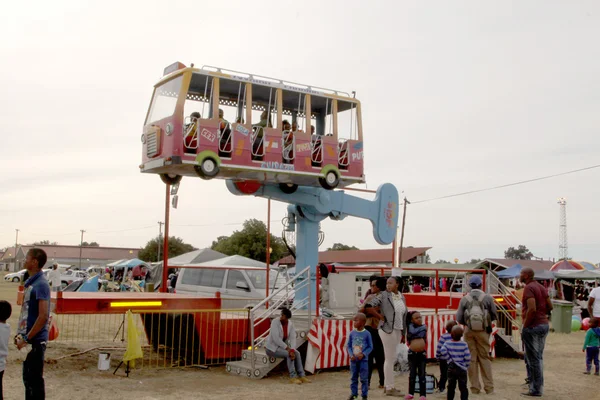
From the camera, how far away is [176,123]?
1166 cm

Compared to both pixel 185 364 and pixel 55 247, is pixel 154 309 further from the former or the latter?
pixel 55 247

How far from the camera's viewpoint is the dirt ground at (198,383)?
9734 mm

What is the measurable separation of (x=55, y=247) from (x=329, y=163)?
4853 inches

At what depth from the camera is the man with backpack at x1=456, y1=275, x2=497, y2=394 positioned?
9.97 metres

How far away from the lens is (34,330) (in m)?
6.47

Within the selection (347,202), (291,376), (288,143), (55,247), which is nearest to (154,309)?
(291,376)

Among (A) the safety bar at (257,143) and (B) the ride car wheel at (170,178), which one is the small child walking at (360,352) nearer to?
(A) the safety bar at (257,143)

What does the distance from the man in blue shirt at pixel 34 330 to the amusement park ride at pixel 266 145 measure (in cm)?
509

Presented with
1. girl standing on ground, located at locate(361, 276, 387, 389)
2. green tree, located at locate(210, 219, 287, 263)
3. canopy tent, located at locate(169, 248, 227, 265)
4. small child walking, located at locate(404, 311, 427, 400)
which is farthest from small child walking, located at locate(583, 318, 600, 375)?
green tree, located at locate(210, 219, 287, 263)

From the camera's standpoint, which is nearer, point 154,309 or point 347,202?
point 154,309

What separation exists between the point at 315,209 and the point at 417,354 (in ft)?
16.5

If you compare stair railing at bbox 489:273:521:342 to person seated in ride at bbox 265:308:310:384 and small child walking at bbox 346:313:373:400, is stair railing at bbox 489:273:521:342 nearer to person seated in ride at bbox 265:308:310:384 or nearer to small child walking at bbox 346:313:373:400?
person seated in ride at bbox 265:308:310:384

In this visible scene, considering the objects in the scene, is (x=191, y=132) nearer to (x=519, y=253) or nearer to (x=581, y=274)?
(x=581, y=274)

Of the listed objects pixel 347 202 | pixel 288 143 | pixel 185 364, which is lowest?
pixel 185 364
